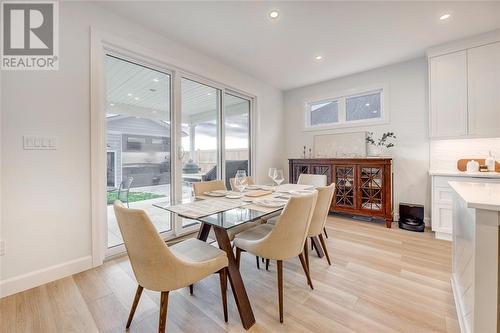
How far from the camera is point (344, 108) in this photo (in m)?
4.05

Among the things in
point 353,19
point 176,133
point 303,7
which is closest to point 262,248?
point 176,133

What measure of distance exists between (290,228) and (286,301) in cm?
64

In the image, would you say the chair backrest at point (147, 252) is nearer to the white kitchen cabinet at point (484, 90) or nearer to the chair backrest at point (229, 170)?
the chair backrest at point (229, 170)

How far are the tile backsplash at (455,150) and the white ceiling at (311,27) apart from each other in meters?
1.37

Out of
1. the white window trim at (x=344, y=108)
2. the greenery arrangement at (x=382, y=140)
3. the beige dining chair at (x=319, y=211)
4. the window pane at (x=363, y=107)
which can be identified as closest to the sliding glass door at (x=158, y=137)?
the beige dining chair at (x=319, y=211)

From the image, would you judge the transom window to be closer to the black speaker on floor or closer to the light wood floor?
the black speaker on floor

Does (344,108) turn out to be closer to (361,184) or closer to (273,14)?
(361,184)

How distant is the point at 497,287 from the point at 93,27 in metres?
3.46

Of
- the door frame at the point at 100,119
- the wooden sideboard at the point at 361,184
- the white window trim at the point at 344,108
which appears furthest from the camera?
the white window trim at the point at 344,108

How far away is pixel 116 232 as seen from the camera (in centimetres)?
261

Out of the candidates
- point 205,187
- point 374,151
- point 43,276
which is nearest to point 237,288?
point 205,187

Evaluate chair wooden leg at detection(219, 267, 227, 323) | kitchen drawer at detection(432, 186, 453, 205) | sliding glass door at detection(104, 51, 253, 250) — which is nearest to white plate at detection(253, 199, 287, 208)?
chair wooden leg at detection(219, 267, 227, 323)

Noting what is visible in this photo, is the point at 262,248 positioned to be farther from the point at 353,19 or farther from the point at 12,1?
the point at 12,1

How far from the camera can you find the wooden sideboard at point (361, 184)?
10.6ft
